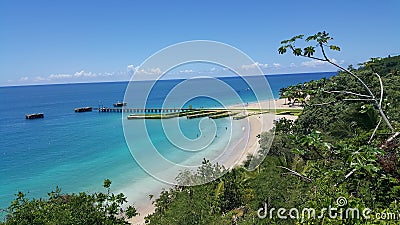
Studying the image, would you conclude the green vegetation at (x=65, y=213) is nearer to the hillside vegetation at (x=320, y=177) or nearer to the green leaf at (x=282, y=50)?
the hillside vegetation at (x=320, y=177)

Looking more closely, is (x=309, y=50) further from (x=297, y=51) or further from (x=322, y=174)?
(x=322, y=174)

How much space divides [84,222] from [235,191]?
22.2ft

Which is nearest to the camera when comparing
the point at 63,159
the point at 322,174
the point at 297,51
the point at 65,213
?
the point at 322,174

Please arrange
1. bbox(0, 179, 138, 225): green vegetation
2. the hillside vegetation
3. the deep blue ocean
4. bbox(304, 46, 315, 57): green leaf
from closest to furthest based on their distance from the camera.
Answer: the hillside vegetation < bbox(304, 46, 315, 57): green leaf < bbox(0, 179, 138, 225): green vegetation < the deep blue ocean

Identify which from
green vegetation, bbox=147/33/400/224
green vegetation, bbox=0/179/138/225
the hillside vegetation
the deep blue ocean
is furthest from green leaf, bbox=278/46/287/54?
the deep blue ocean

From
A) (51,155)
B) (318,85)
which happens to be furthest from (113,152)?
(318,85)

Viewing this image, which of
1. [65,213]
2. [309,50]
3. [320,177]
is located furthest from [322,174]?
[65,213]

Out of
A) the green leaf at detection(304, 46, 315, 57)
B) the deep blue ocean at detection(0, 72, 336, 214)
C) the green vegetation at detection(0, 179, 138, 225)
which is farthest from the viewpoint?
the deep blue ocean at detection(0, 72, 336, 214)

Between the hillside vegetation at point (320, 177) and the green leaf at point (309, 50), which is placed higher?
the green leaf at point (309, 50)

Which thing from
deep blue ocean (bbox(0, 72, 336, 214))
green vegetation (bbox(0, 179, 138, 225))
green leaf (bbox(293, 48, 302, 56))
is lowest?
deep blue ocean (bbox(0, 72, 336, 214))

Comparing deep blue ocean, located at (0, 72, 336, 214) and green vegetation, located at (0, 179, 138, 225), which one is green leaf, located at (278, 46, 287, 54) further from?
deep blue ocean, located at (0, 72, 336, 214)

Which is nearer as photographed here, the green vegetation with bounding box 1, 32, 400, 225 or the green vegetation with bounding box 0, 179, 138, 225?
the green vegetation with bounding box 1, 32, 400, 225

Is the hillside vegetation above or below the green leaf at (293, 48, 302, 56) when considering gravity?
below

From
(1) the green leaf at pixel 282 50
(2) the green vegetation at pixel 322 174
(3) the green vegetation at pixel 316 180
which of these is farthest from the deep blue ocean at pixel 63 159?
(1) the green leaf at pixel 282 50
